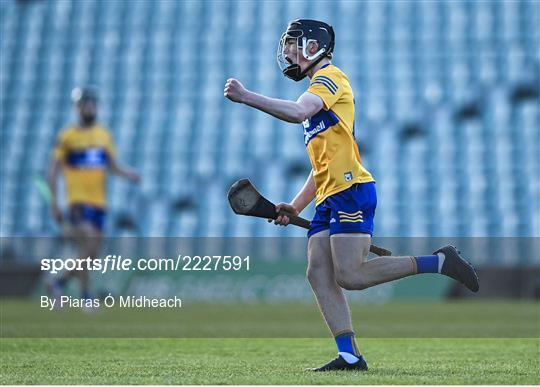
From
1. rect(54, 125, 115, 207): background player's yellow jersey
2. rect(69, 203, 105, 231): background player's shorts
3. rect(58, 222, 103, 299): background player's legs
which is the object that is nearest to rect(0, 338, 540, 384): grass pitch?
rect(58, 222, 103, 299): background player's legs

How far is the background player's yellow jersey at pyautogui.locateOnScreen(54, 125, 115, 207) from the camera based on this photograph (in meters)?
14.7

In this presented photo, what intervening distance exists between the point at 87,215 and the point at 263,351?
6928mm

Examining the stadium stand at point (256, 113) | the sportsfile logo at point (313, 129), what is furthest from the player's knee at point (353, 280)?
the stadium stand at point (256, 113)

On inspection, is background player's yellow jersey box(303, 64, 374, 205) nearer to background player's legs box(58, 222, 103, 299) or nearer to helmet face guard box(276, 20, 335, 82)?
helmet face guard box(276, 20, 335, 82)

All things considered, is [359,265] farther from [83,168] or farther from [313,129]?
[83,168]

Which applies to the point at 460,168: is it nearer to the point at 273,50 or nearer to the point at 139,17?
the point at 273,50

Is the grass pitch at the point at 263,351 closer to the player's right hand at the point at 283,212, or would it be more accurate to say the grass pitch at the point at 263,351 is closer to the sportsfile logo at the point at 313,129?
the player's right hand at the point at 283,212

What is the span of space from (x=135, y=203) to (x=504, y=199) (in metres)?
9.63

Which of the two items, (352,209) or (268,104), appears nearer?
(268,104)

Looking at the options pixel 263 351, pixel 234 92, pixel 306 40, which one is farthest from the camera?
pixel 263 351

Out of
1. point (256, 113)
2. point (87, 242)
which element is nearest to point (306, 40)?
point (87, 242)

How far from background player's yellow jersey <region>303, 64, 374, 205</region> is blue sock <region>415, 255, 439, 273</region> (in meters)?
0.54

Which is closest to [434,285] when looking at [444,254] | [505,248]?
[505,248]

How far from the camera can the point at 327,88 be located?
6.26 meters
